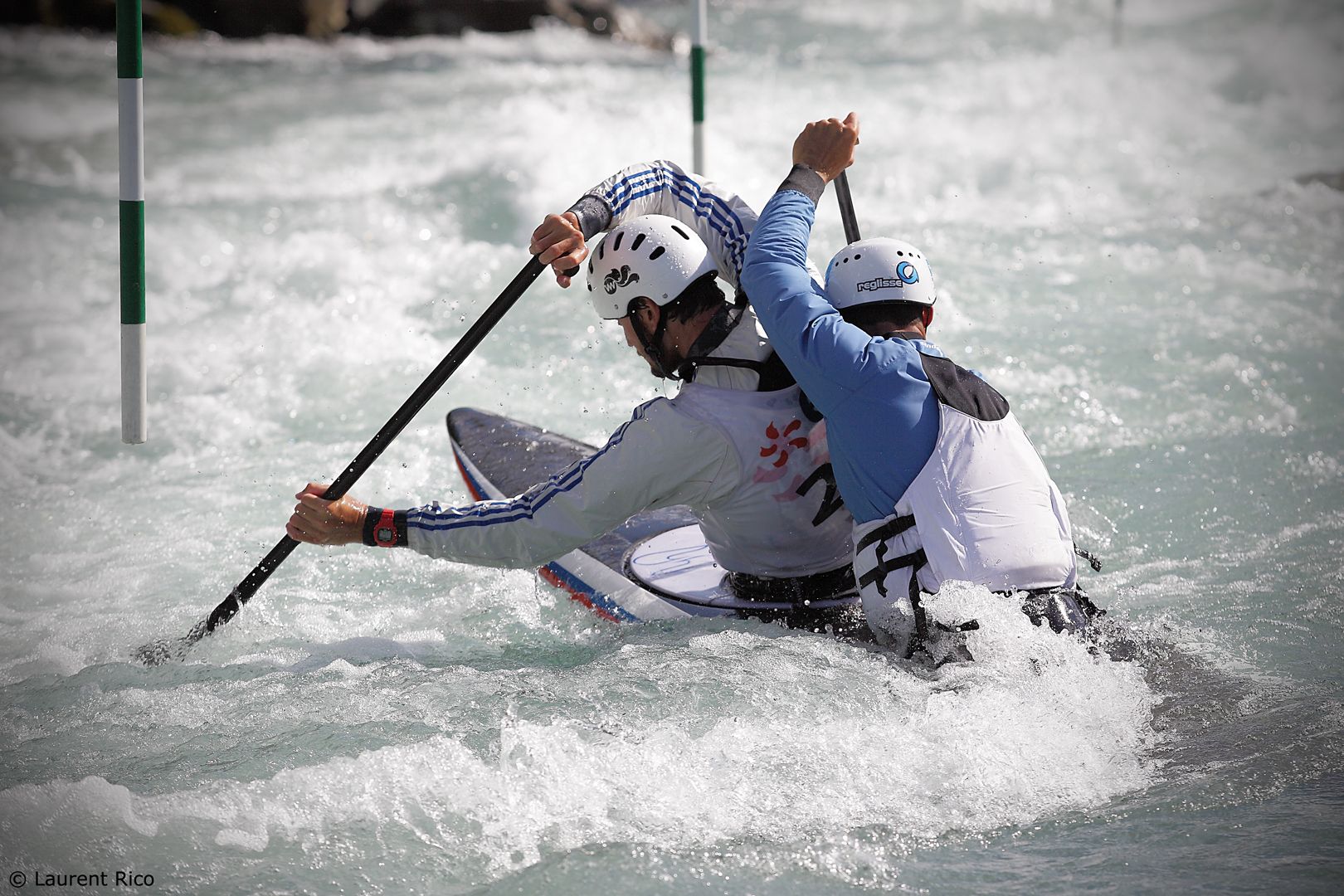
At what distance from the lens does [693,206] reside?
3.48m

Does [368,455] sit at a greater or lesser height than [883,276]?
lesser

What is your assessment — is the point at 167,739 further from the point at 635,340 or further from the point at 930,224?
the point at 930,224

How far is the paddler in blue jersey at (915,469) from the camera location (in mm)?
2709

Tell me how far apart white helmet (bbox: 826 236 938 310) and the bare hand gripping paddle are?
32.0 inches

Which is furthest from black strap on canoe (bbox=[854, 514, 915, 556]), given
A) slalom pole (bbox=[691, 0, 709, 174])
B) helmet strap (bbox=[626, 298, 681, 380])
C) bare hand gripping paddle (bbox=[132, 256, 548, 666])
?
slalom pole (bbox=[691, 0, 709, 174])

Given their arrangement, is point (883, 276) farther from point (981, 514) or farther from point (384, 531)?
point (384, 531)

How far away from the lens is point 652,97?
44.9ft

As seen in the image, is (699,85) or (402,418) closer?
(402,418)

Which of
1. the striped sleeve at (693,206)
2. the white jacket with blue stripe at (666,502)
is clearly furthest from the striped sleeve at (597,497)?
the striped sleeve at (693,206)

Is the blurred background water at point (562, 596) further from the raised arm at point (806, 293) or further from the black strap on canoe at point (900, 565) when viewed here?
the raised arm at point (806, 293)

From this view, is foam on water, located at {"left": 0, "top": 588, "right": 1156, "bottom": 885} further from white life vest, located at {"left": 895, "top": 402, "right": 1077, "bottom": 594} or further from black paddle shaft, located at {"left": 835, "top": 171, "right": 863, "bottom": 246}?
black paddle shaft, located at {"left": 835, "top": 171, "right": 863, "bottom": 246}

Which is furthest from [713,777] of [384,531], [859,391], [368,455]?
[368,455]

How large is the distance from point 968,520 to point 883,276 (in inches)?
25.6

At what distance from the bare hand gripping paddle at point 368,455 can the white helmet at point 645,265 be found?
222 mm
